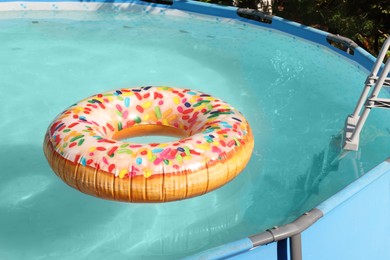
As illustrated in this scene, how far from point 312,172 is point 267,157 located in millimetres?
430

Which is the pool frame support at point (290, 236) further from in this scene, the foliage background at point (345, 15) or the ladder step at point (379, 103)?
the foliage background at point (345, 15)

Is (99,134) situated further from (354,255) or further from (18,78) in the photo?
(18,78)

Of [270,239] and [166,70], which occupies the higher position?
[270,239]

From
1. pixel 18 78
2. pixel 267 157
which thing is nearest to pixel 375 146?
pixel 267 157

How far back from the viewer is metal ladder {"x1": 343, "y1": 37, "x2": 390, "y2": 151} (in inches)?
166

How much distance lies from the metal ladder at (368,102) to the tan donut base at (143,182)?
54.2 inches

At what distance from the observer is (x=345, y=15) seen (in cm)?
882

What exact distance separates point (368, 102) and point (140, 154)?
1.91 metres

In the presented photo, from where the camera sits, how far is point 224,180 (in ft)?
11.7

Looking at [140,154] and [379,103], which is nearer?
[140,154]

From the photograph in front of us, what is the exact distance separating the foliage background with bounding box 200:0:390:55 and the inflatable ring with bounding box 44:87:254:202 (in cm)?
526

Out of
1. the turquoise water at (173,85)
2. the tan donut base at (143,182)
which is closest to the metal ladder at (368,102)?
the turquoise water at (173,85)

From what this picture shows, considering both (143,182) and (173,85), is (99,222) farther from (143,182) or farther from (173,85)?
(173,85)

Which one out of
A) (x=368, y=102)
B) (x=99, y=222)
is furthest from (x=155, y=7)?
(x=99, y=222)
